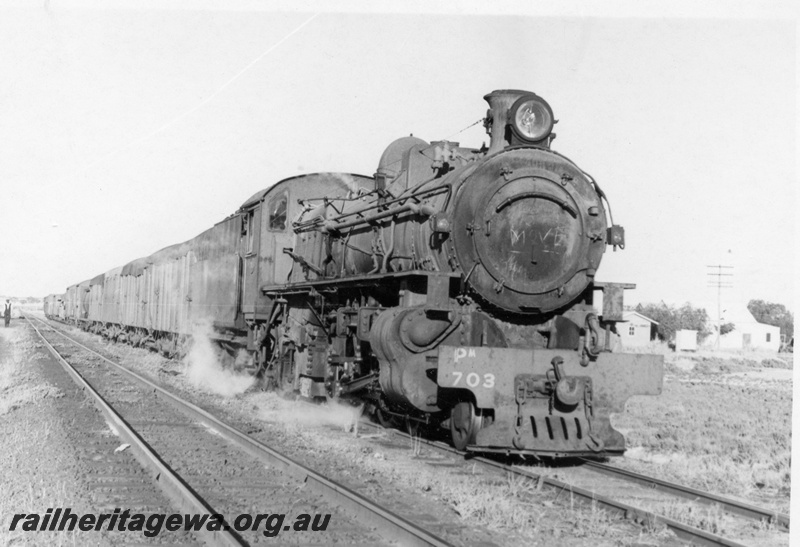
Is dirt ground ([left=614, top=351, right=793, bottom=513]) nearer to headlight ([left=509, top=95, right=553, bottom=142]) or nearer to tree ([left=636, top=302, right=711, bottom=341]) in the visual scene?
headlight ([left=509, top=95, right=553, bottom=142])

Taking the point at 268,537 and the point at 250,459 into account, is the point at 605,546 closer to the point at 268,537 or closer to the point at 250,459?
the point at 268,537

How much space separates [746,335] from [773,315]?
16.6 m

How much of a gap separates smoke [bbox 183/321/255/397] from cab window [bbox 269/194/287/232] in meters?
3.36

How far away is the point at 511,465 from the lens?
8.02m

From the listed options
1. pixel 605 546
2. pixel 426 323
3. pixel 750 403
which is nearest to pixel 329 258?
pixel 426 323

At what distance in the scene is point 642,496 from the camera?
22.7ft

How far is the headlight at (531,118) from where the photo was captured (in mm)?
8445

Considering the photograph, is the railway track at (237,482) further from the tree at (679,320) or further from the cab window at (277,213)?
the tree at (679,320)

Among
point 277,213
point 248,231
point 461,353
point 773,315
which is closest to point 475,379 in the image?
point 461,353

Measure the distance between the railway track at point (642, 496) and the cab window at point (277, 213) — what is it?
246 inches

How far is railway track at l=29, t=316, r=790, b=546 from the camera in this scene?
5.70 m

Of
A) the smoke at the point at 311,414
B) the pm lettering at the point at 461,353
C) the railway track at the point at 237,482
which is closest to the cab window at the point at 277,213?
the smoke at the point at 311,414

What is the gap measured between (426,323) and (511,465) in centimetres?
169

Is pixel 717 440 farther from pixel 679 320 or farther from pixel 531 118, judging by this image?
pixel 679 320
